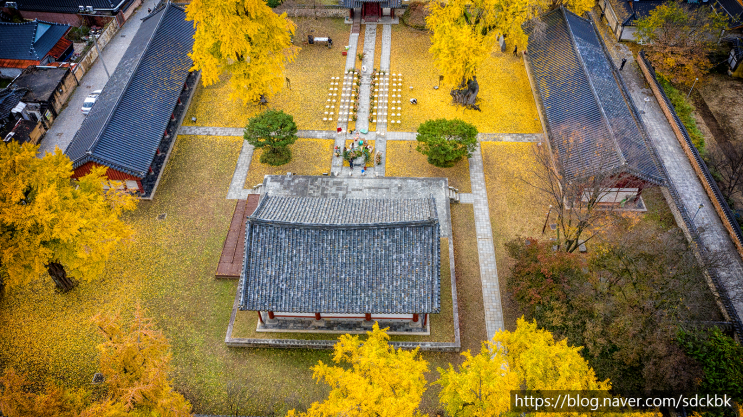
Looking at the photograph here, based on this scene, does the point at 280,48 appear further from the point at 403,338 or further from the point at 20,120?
the point at 403,338

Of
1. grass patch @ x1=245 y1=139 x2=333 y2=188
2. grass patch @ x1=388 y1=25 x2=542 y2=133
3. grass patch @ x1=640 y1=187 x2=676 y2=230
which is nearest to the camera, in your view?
grass patch @ x1=640 y1=187 x2=676 y2=230

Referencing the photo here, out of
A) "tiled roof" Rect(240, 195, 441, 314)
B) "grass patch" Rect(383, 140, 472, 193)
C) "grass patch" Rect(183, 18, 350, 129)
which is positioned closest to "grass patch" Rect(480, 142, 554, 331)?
"grass patch" Rect(383, 140, 472, 193)

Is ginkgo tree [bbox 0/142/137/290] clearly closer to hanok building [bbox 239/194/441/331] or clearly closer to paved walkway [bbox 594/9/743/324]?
hanok building [bbox 239/194/441/331]

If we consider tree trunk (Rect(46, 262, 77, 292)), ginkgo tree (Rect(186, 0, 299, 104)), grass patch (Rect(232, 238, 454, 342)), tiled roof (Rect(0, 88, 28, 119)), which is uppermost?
ginkgo tree (Rect(186, 0, 299, 104))

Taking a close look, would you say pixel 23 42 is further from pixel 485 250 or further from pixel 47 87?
pixel 485 250

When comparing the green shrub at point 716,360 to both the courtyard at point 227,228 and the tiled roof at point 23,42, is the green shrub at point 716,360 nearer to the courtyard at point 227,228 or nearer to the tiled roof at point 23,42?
the courtyard at point 227,228

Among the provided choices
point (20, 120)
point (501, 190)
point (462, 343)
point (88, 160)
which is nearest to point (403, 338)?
point (462, 343)
